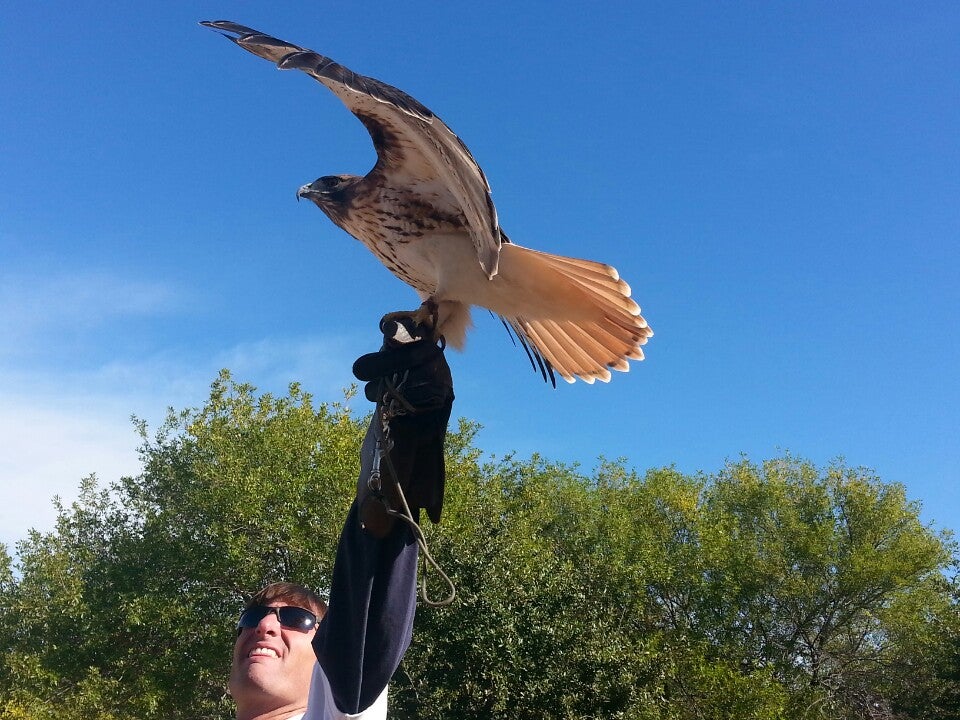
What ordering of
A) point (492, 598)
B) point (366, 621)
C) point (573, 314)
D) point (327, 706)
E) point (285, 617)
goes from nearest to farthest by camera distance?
point (366, 621) → point (327, 706) → point (285, 617) → point (573, 314) → point (492, 598)

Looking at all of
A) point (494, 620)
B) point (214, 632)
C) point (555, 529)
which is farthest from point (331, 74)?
point (555, 529)

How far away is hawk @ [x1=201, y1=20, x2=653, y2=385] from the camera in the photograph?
2.47 metres

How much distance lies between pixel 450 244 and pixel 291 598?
141 centimetres

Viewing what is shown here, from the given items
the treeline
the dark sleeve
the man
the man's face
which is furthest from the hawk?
the treeline

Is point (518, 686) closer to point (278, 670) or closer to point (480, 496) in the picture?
point (480, 496)

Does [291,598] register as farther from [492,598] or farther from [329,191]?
[492,598]

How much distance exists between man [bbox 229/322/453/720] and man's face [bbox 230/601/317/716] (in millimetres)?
89

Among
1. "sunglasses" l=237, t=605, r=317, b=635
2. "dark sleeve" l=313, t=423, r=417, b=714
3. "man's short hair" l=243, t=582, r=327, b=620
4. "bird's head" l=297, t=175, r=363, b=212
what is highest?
"bird's head" l=297, t=175, r=363, b=212

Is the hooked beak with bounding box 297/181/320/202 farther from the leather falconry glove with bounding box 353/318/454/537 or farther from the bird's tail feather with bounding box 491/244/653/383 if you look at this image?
the leather falconry glove with bounding box 353/318/454/537

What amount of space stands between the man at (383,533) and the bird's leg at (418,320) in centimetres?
1

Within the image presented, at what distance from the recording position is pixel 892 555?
2398 centimetres

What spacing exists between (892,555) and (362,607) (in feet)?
87.2

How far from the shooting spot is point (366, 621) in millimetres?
1674

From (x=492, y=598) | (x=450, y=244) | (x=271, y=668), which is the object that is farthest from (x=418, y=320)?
(x=492, y=598)
